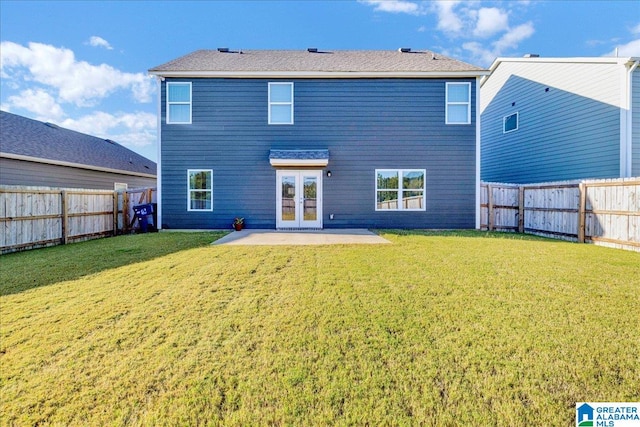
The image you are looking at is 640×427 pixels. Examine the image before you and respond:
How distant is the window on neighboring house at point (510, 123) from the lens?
14.1 m

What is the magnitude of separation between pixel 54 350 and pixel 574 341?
202 inches

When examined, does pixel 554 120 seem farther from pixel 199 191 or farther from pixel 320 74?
pixel 199 191

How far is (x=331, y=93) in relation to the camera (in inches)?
434

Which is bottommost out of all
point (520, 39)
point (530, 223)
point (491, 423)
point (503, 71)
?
point (491, 423)

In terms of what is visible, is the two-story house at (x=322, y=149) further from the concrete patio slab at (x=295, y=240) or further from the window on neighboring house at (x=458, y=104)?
the concrete patio slab at (x=295, y=240)

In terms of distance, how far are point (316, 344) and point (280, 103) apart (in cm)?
960

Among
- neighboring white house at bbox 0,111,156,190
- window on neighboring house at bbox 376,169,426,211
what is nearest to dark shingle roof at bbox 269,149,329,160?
window on neighboring house at bbox 376,169,426,211

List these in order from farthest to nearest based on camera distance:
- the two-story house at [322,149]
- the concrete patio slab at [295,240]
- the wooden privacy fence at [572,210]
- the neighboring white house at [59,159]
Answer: the neighboring white house at [59,159], the two-story house at [322,149], the concrete patio slab at [295,240], the wooden privacy fence at [572,210]

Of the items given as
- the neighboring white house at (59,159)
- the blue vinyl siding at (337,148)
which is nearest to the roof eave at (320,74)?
the blue vinyl siding at (337,148)

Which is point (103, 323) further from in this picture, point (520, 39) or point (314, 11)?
point (520, 39)

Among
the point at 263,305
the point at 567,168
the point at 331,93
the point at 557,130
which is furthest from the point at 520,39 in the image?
the point at 263,305

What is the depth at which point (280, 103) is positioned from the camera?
36.1ft

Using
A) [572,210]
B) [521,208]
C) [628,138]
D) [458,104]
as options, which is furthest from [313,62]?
[628,138]

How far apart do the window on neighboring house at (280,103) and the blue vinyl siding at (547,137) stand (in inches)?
409
